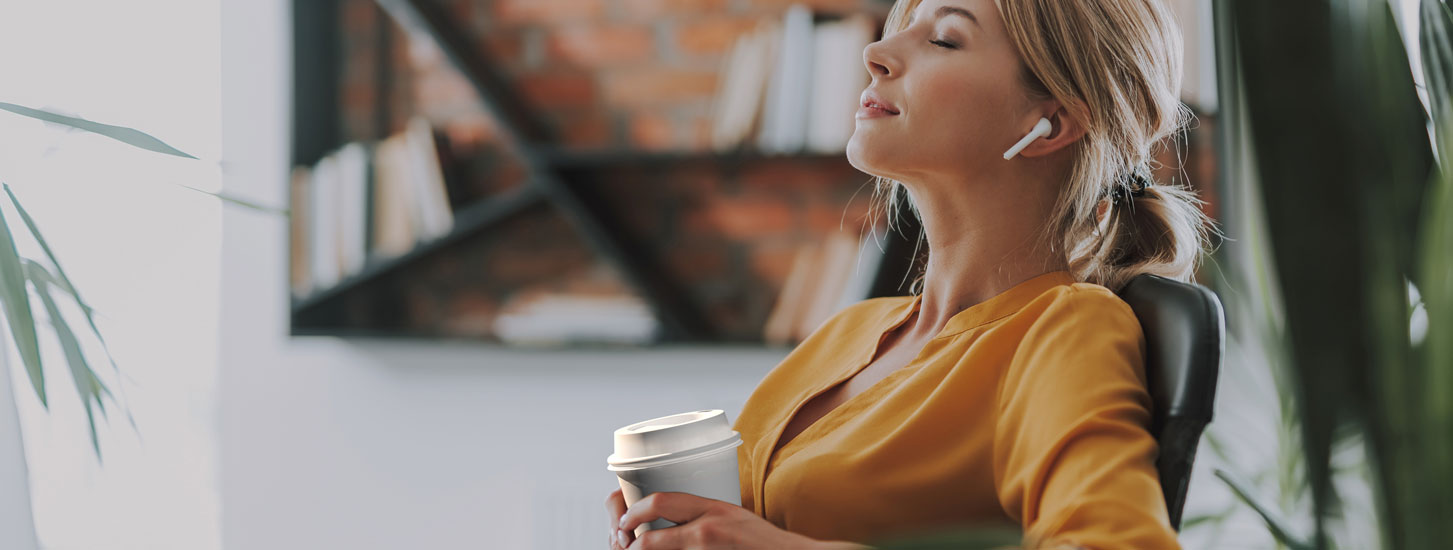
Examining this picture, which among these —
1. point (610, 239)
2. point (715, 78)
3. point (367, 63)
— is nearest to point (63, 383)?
point (367, 63)

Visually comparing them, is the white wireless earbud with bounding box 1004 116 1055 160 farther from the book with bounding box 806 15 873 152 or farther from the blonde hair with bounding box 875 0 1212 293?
the book with bounding box 806 15 873 152

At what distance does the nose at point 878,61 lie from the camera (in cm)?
95

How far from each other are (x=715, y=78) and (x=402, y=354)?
0.97 metres

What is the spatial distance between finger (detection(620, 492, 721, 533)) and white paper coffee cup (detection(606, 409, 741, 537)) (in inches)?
0.4

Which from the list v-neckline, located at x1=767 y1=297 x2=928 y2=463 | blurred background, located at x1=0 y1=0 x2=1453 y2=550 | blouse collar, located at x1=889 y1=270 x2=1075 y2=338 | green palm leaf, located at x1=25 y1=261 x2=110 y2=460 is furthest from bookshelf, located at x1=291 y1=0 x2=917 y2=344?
green palm leaf, located at x1=25 y1=261 x2=110 y2=460

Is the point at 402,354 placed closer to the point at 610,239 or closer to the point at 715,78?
the point at 610,239

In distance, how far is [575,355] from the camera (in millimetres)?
2369

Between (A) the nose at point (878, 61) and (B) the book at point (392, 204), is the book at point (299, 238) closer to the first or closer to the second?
(B) the book at point (392, 204)

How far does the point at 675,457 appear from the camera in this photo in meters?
0.77

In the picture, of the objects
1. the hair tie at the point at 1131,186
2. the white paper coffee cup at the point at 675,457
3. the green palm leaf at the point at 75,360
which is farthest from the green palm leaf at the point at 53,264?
the hair tie at the point at 1131,186

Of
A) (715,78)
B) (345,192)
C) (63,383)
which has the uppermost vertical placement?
(715,78)

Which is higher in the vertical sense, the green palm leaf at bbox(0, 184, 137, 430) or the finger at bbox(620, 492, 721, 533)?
the green palm leaf at bbox(0, 184, 137, 430)

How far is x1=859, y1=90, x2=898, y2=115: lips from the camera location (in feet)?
3.14

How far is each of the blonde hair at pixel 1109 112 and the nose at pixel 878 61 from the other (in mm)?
107
